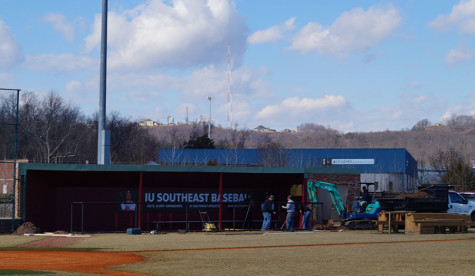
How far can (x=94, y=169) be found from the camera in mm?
29047

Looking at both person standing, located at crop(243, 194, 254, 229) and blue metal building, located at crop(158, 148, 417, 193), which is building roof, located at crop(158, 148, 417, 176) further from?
person standing, located at crop(243, 194, 254, 229)

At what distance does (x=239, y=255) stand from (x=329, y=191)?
1512cm

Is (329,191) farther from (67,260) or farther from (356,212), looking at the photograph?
(67,260)

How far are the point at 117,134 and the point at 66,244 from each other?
76.7 meters

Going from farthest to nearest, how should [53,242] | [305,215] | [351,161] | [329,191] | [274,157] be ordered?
[274,157]
[351,161]
[329,191]
[305,215]
[53,242]

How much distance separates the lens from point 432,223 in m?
27.4

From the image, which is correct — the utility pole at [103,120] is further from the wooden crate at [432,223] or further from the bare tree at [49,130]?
the bare tree at [49,130]

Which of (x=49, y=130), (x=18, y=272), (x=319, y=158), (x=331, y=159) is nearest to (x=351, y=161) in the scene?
(x=331, y=159)

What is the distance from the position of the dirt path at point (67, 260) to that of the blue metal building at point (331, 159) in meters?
46.0

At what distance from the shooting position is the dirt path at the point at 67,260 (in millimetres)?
14859

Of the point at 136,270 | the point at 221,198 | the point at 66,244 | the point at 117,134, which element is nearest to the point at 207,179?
the point at 221,198

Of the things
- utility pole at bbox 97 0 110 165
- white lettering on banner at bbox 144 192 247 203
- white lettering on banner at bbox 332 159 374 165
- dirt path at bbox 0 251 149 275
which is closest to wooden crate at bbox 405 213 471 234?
white lettering on banner at bbox 144 192 247 203

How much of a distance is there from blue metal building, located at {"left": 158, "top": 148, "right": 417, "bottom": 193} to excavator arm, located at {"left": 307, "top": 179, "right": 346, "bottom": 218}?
3187cm

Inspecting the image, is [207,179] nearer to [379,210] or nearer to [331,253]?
[379,210]
